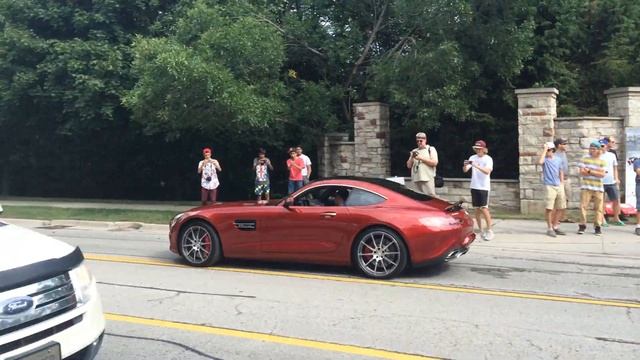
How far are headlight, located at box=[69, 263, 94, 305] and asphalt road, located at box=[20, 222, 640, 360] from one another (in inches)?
43.3

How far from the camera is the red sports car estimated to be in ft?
25.1

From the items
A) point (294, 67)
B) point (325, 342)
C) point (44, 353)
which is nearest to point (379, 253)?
point (325, 342)

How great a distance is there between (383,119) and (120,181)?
1190cm

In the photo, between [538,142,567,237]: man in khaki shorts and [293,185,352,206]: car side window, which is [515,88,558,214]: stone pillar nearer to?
[538,142,567,237]: man in khaki shorts

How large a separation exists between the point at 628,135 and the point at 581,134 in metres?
0.99

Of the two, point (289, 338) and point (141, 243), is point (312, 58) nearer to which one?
point (141, 243)

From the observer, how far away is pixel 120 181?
2369 centimetres

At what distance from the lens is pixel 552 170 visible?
37.5 feet

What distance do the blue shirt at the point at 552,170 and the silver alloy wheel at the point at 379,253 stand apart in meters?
5.05

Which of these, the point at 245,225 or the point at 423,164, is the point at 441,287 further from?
the point at 423,164

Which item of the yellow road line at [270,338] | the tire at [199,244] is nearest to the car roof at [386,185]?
the tire at [199,244]

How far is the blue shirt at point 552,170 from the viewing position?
1138 centimetres

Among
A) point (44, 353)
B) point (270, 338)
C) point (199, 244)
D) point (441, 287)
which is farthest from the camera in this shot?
point (199, 244)

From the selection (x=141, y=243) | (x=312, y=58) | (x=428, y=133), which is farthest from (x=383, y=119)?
(x=141, y=243)
